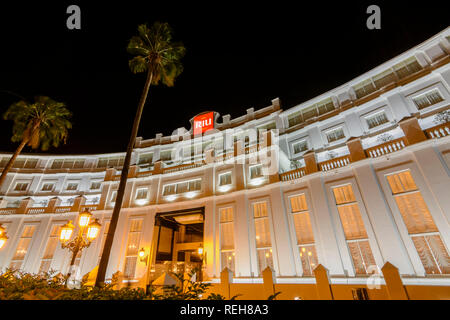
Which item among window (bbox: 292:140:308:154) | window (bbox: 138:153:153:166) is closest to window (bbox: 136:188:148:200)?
window (bbox: 138:153:153:166)

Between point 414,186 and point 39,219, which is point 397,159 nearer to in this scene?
point 414,186

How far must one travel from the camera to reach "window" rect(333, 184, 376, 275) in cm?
1388

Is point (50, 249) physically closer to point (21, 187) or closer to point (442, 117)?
point (21, 187)

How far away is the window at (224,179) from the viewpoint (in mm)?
22320

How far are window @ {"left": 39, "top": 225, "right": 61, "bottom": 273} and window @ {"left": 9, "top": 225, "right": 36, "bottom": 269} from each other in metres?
2.36

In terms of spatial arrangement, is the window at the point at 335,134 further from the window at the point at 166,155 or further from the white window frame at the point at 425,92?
the window at the point at 166,155

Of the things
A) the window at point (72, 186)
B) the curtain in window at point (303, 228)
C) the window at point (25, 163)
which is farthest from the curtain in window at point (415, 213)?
the window at point (25, 163)

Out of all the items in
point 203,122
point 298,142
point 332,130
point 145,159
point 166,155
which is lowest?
point 298,142

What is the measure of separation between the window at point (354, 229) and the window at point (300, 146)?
722cm

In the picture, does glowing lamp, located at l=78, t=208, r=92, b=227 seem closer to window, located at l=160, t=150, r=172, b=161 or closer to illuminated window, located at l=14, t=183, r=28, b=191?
window, located at l=160, t=150, r=172, b=161

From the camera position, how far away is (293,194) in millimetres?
18125

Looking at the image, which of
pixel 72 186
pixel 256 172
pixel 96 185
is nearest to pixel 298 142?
pixel 256 172

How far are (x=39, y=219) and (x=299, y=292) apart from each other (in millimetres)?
30620

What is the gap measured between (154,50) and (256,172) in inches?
548
